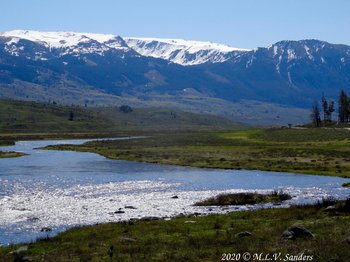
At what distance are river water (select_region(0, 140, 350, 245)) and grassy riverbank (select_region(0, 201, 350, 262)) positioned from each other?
5.89 m

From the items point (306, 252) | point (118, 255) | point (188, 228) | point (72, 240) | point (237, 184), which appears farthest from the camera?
point (237, 184)

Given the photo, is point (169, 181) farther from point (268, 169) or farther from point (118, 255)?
point (118, 255)

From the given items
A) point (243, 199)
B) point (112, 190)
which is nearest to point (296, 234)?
point (243, 199)

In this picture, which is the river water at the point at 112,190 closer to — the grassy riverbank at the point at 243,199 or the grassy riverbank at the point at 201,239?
the grassy riverbank at the point at 243,199

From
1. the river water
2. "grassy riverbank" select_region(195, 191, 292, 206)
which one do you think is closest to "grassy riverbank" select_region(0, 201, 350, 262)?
the river water

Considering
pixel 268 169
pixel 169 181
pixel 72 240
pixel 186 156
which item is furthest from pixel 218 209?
pixel 186 156

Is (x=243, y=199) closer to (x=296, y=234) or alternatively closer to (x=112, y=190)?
(x=112, y=190)

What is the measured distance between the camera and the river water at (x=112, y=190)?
51.7 m

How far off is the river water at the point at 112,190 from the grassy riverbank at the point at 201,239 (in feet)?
19.3

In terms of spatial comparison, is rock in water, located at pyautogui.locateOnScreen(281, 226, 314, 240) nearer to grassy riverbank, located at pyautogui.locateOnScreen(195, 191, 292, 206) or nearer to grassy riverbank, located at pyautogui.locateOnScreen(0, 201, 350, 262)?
grassy riverbank, located at pyautogui.locateOnScreen(0, 201, 350, 262)

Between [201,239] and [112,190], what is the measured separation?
38566 mm

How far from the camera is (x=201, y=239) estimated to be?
3728 centimetres

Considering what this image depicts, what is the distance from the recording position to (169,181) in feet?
279

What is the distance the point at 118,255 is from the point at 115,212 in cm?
2180
